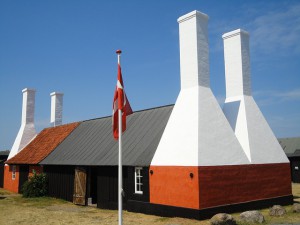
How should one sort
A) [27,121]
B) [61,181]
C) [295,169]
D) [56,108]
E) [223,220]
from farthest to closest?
[295,169], [27,121], [56,108], [61,181], [223,220]

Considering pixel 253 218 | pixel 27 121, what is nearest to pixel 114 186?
pixel 253 218

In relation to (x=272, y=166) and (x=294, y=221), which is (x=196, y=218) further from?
(x=272, y=166)

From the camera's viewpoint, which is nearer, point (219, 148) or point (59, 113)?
point (219, 148)

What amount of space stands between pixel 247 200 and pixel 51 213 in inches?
375

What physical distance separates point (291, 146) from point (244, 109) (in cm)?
2834

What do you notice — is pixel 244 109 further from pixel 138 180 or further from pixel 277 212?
pixel 138 180

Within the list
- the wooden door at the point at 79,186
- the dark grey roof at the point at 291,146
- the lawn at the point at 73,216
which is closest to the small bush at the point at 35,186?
the lawn at the point at 73,216

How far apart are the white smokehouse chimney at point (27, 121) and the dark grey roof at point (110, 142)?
7450 mm

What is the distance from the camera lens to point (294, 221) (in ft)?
41.3

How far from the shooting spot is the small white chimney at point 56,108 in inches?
1234

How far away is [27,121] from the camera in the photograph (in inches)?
1250

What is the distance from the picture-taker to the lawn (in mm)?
13094

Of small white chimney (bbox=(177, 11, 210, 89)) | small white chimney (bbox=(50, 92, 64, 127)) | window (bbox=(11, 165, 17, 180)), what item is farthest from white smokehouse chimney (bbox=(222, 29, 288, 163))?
window (bbox=(11, 165, 17, 180))

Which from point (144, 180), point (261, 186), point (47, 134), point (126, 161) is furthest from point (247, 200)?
point (47, 134)
